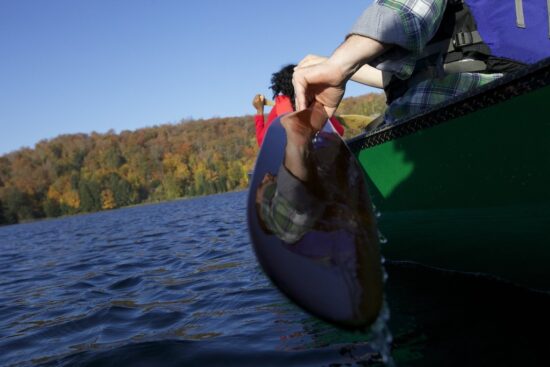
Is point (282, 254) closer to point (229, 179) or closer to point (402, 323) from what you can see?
point (402, 323)

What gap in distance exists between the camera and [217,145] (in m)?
86.3

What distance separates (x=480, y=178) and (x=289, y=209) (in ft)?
3.74

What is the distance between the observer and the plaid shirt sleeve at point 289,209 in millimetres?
1287

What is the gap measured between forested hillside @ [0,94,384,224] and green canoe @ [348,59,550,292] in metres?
59.1

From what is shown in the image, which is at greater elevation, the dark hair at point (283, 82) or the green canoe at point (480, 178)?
the dark hair at point (283, 82)

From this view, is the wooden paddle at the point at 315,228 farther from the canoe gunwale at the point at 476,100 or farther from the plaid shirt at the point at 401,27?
the canoe gunwale at the point at 476,100

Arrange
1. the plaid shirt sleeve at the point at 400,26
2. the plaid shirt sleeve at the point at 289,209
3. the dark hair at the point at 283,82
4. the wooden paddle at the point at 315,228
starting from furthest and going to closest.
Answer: the dark hair at the point at 283,82
the plaid shirt sleeve at the point at 400,26
the plaid shirt sleeve at the point at 289,209
the wooden paddle at the point at 315,228

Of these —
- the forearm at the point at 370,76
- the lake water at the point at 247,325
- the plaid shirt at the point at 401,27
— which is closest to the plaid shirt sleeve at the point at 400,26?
the plaid shirt at the point at 401,27

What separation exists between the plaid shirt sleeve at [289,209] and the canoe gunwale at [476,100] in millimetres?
950

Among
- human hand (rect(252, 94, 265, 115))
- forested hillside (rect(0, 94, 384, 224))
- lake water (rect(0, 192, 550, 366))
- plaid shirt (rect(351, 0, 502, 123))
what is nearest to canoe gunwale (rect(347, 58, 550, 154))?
plaid shirt (rect(351, 0, 502, 123))

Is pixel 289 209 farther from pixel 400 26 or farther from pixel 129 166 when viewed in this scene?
pixel 129 166

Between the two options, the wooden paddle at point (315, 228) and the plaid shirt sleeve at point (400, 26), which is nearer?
the wooden paddle at point (315, 228)

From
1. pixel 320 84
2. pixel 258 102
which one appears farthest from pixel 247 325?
pixel 258 102

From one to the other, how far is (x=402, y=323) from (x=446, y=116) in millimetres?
990
